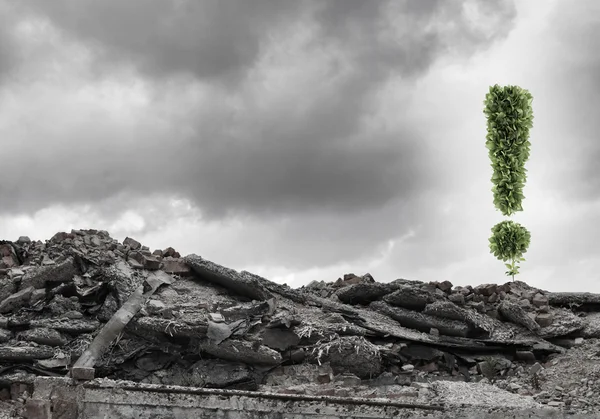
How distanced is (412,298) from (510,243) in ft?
15.1

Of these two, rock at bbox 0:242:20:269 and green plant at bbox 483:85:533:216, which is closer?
rock at bbox 0:242:20:269

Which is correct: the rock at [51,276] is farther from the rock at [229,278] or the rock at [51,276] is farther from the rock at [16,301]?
the rock at [229,278]

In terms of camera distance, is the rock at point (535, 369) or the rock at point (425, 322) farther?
the rock at point (425, 322)

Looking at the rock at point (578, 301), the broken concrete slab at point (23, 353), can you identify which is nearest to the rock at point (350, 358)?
the broken concrete slab at point (23, 353)

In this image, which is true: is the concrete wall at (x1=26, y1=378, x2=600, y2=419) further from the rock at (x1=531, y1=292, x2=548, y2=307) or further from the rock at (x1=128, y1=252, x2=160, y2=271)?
the rock at (x1=531, y1=292, x2=548, y2=307)

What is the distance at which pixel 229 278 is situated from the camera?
10578mm

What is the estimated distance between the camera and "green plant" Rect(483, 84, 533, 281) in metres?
14.3

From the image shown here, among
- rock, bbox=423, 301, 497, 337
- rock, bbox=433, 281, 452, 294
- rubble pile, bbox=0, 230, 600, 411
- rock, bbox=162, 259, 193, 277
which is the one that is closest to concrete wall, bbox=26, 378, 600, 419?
rubble pile, bbox=0, 230, 600, 411

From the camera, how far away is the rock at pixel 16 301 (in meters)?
9.96

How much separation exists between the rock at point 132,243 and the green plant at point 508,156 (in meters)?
7.94

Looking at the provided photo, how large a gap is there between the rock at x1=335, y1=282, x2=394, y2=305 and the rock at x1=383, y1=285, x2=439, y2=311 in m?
0.29

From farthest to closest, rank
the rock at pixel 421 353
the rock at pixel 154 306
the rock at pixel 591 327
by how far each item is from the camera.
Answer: the rock at pixel 591 327, the rock at pixel 421 353, the rock at pixel 154 306

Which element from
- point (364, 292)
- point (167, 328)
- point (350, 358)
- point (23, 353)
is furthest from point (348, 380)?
point (23, 353)

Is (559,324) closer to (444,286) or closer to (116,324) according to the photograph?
(444,286)
